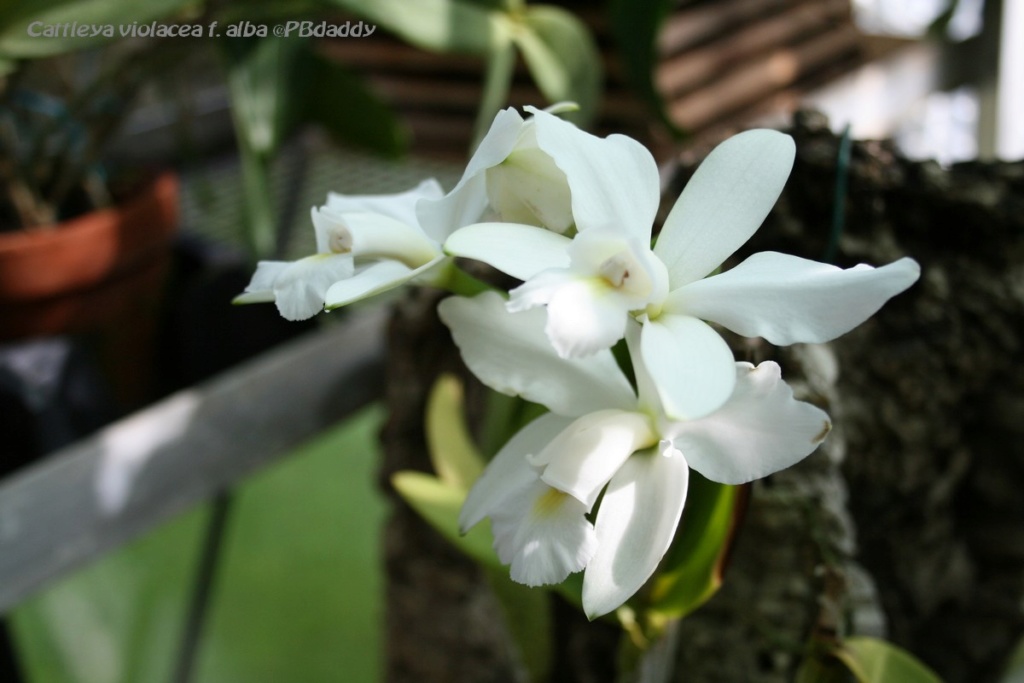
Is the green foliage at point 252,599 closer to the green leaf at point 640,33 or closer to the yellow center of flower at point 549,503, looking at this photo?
the green leaf at point 640,33

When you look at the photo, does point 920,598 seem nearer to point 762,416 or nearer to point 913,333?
point 913,333

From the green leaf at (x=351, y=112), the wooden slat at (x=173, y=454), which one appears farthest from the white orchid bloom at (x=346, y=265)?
the green leaf at (x=351, y=112)

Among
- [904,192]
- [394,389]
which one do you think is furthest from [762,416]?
[394,389]

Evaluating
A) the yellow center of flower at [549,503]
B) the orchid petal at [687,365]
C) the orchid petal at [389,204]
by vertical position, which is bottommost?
the yellow center of flower at [549,503]

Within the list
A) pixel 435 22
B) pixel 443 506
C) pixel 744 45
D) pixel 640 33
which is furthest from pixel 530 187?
pixel 744 45

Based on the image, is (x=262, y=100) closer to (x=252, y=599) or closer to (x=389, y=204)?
(x=389, y=204)

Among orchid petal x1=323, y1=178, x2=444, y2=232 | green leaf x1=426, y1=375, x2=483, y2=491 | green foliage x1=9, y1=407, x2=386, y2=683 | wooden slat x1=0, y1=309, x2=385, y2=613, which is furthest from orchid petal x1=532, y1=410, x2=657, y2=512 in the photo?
green foliage x1=9, y1=407, x2=386, y2=683

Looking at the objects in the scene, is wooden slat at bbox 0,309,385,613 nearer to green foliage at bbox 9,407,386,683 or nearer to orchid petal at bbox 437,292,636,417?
green foliage at bbox 9,407,386,683
